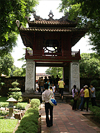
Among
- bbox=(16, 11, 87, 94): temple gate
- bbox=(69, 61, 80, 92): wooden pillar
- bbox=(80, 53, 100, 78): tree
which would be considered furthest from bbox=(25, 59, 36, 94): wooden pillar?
bbox=(80, 53, 100, 78): tree

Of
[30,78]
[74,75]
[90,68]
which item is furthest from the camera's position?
[90,68]

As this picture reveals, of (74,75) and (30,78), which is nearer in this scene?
(30,78)

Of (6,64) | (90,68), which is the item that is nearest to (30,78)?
(90,68)

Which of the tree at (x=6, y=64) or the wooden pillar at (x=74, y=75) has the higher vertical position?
the tree at (x=6, y=64)

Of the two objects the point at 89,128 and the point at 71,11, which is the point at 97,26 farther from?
the point at 89,128

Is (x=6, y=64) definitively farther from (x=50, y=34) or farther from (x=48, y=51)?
(x=50, y=34)

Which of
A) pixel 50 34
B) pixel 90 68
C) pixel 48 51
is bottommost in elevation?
pixel 90 68

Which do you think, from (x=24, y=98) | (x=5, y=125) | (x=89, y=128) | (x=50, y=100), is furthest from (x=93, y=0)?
(x=24, y=98)

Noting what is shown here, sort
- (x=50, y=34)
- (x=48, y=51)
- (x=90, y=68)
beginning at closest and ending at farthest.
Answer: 1. (x=50, y=34)
2. (x=48, y=51)
3. (x=90, y=68)

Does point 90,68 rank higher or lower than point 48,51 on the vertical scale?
lower

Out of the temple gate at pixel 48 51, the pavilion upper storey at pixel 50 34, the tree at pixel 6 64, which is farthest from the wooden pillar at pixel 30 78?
the tree at pixel 6 64

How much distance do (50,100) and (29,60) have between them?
27.7ft

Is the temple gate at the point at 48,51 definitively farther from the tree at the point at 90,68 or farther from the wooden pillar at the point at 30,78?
the tree at the point at 90,68

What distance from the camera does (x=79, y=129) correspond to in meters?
4.89
